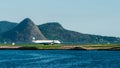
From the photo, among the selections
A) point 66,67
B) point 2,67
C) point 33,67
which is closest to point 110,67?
point 66,67

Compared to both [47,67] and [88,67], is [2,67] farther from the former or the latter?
[88,67]

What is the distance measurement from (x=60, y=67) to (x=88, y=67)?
7.45m

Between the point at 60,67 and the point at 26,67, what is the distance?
9335 millimetres

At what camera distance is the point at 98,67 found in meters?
113

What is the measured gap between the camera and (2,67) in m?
116

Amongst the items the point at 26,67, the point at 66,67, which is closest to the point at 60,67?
the point at 66,67

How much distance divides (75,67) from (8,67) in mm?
18077

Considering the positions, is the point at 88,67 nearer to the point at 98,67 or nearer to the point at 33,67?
the point at 98,67

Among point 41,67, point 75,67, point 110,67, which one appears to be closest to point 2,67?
point 41,67

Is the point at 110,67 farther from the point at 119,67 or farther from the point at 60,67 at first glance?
the point at 60,67

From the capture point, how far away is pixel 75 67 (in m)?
Answer: 114

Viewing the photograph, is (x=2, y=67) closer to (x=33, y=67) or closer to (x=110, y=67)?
(x=33, y=67)

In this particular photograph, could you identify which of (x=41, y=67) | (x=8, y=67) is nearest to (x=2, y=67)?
(x=8, y=67)

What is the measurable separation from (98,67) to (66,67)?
840 centimetres
